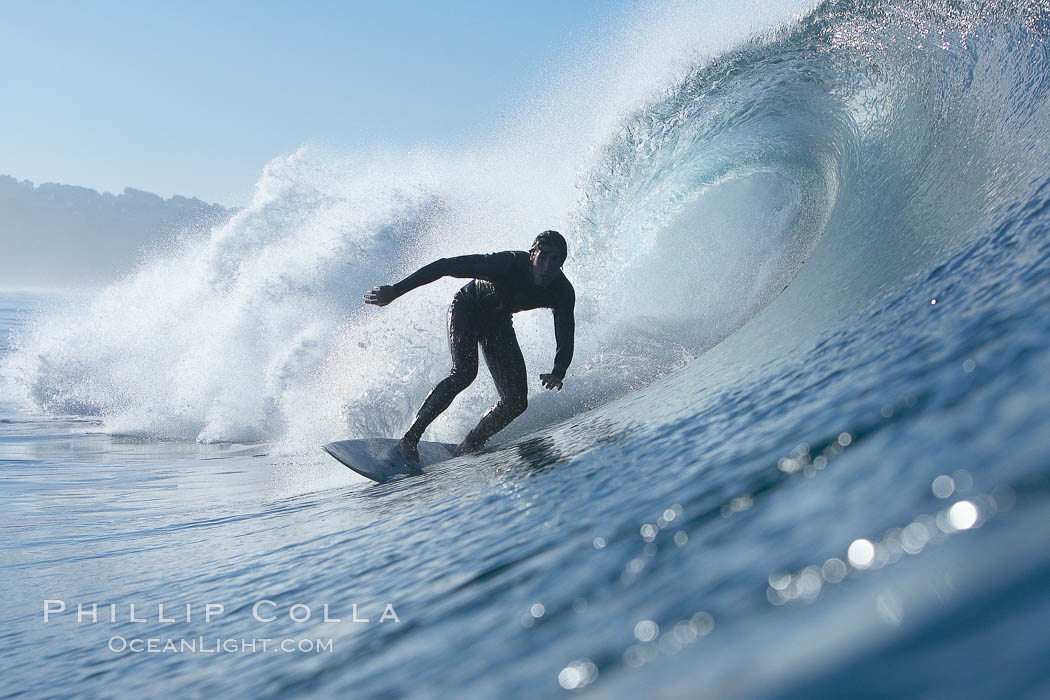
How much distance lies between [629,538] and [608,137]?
8742mm

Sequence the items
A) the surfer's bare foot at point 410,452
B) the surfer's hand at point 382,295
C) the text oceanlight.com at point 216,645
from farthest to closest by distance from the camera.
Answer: the surfer's bare foot at point 410,452
the surfer's hand at point 382,295
the text oceanlight.com at point 216,645

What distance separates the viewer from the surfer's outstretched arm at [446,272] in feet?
17.5

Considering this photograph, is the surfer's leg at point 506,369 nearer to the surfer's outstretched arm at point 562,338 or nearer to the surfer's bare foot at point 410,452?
the surfer's outstretched arm at point 562,338

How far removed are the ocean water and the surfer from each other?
29.0 inches

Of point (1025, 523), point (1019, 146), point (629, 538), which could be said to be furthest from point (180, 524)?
point (1019, 146)

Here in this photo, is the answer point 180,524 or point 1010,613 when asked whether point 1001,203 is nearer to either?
point 1010,613

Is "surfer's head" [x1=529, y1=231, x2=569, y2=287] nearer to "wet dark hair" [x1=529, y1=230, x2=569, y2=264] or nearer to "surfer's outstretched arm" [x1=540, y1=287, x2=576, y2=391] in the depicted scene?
"wet dark hair" [x1=529, y1=230, x2=569, y2=264]

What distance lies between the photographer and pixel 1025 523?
4.24 feet

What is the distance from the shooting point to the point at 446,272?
5.48 m

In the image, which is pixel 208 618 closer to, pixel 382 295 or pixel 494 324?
pixel 382 295

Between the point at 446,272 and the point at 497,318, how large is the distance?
0.69 m

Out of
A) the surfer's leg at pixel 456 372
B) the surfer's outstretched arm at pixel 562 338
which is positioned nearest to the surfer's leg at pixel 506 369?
the surfer's leg at pixel 456 372

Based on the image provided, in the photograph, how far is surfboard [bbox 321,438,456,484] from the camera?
5.86 m

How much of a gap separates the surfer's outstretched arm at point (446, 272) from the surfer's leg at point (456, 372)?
17.7 inches
